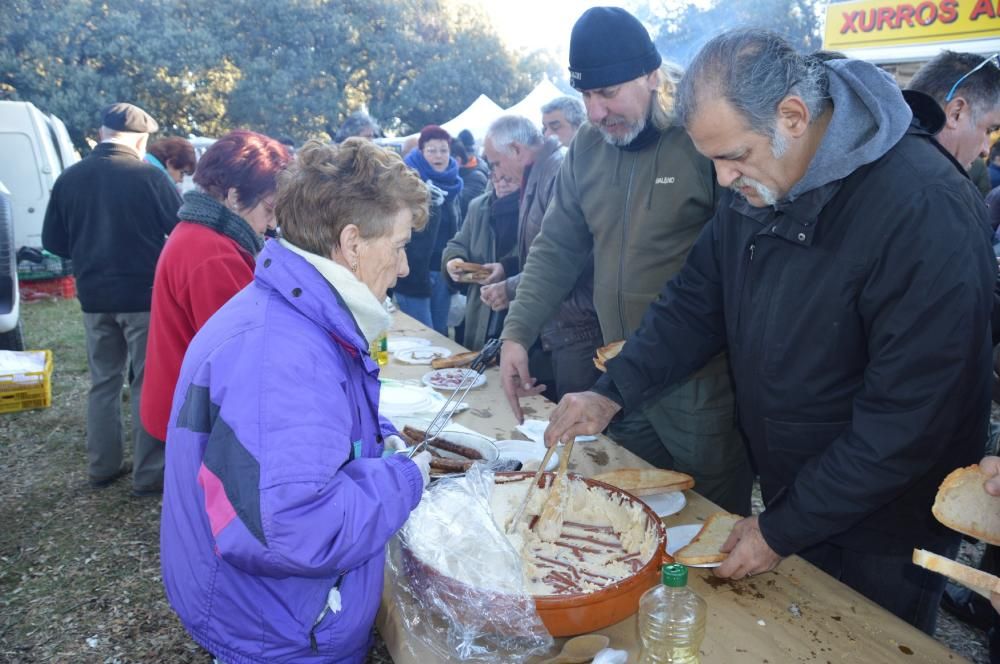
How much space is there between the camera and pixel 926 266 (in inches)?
59.7

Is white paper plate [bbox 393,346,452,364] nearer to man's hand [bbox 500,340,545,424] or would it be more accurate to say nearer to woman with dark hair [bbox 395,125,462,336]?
man's hand [bbox 500,340,545,424]

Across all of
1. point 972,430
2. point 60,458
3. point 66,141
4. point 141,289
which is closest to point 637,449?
point 972,430

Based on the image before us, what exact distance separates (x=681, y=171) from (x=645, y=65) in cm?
42

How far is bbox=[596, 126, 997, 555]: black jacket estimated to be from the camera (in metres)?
1.52

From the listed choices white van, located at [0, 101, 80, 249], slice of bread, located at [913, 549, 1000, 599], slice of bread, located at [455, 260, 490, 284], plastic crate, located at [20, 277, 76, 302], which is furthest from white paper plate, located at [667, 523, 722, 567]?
white van, located at [0, 101, 80, 249]

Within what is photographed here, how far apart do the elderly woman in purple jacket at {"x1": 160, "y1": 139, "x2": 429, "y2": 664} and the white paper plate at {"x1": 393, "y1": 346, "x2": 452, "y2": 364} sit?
1833 mm

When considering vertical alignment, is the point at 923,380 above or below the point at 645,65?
below

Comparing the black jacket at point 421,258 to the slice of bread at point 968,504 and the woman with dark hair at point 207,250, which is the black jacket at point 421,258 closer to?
the woman with dark hair at point 207,250

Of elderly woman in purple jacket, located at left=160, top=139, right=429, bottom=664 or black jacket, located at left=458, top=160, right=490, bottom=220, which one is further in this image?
black jacket, located at left=458, top=160, right=490, bottom=220

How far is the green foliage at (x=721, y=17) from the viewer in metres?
27.4

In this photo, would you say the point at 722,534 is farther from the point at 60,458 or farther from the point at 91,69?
the point at 91,69

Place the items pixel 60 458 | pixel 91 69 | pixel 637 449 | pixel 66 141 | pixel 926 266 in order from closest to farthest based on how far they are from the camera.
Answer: pixel 926 266, pixel 637 449, pixel 60 458, pixel 66 141, pixel 91 69

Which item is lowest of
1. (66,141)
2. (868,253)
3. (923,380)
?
(66,141)

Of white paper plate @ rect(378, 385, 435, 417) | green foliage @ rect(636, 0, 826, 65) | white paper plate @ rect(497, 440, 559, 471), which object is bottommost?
white paper plate @ rect(378, 385, 435, 417)
